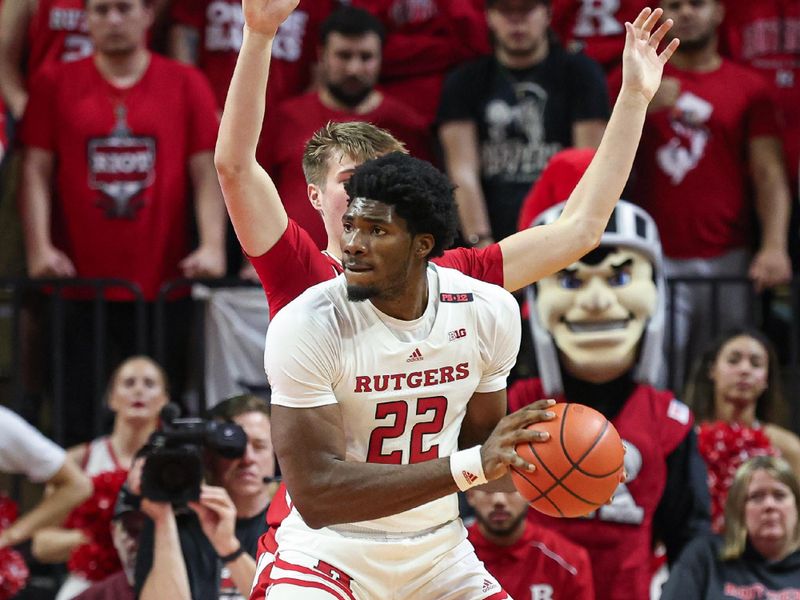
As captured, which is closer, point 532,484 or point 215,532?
point 532,484

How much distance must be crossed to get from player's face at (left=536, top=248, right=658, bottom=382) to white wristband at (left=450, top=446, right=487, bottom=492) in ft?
8.99

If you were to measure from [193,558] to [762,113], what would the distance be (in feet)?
12.7

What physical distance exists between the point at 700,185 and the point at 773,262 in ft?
1.92

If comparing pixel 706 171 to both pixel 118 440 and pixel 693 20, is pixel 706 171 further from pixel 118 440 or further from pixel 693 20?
pixel 118 440

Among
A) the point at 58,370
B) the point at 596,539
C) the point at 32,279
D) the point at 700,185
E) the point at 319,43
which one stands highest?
the point at 319,43

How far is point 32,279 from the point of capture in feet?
23.7

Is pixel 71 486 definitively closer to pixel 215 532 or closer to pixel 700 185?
pixel 215 532

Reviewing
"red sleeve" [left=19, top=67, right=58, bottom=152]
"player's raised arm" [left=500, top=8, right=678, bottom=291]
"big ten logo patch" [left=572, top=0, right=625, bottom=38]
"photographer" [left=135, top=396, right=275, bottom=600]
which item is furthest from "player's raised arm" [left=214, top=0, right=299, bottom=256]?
"big ten logo patch" [left=572, top=0, right=625, bottom=38]

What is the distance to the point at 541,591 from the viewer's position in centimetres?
591

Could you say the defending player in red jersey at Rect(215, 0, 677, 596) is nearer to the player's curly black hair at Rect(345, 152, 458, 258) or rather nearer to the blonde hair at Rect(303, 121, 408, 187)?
the blonde hair at Rect(303, 121, 408, 187)

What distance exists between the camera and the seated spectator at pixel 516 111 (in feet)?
24.3

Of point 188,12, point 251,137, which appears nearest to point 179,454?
point 251,137

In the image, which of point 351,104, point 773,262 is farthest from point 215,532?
point 773,262

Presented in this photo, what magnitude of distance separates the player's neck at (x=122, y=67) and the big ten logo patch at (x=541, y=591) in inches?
129
